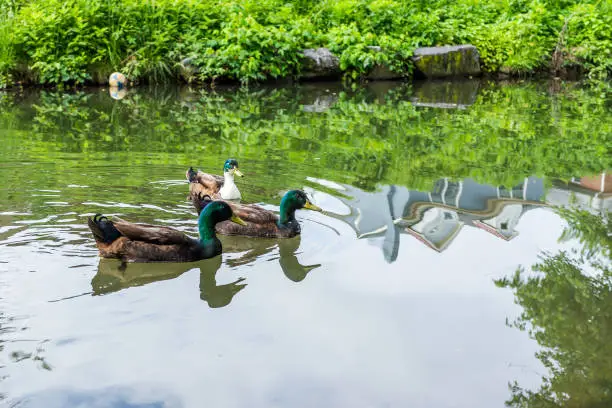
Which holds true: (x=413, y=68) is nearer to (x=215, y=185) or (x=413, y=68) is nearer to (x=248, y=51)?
(x=248, y=51)

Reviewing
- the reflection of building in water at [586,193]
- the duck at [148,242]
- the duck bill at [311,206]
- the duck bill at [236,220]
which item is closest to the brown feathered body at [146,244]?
the duck at [148,242]

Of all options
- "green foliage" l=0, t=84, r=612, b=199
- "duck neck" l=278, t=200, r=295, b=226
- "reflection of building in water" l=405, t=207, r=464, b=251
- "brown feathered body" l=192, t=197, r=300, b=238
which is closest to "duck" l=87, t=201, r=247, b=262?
"brown feathered body" l=192, t=197, r=300, b=238

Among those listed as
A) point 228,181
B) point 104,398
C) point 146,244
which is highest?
point 228,181

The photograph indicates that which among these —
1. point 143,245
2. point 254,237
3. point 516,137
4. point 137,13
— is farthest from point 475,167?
point 137,13

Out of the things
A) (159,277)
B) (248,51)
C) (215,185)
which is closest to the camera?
(159,277)

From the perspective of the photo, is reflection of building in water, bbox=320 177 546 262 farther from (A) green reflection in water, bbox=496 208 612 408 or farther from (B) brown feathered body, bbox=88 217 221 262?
(B) brown feathered body, bbox=88 217 221 262

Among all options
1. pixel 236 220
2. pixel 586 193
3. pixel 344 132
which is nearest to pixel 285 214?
pixel 236 220

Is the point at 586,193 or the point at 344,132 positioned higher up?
the point at 344,132

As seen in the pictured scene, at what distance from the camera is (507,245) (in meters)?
6.49

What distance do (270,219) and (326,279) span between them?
1.26 meters

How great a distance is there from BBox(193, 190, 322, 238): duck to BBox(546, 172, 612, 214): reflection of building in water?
8.35ft

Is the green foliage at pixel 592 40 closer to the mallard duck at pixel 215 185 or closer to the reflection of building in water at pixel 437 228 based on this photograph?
the reflection of building in water at pixel 437 228

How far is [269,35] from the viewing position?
17047 mm

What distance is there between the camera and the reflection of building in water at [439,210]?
676 centimetres
